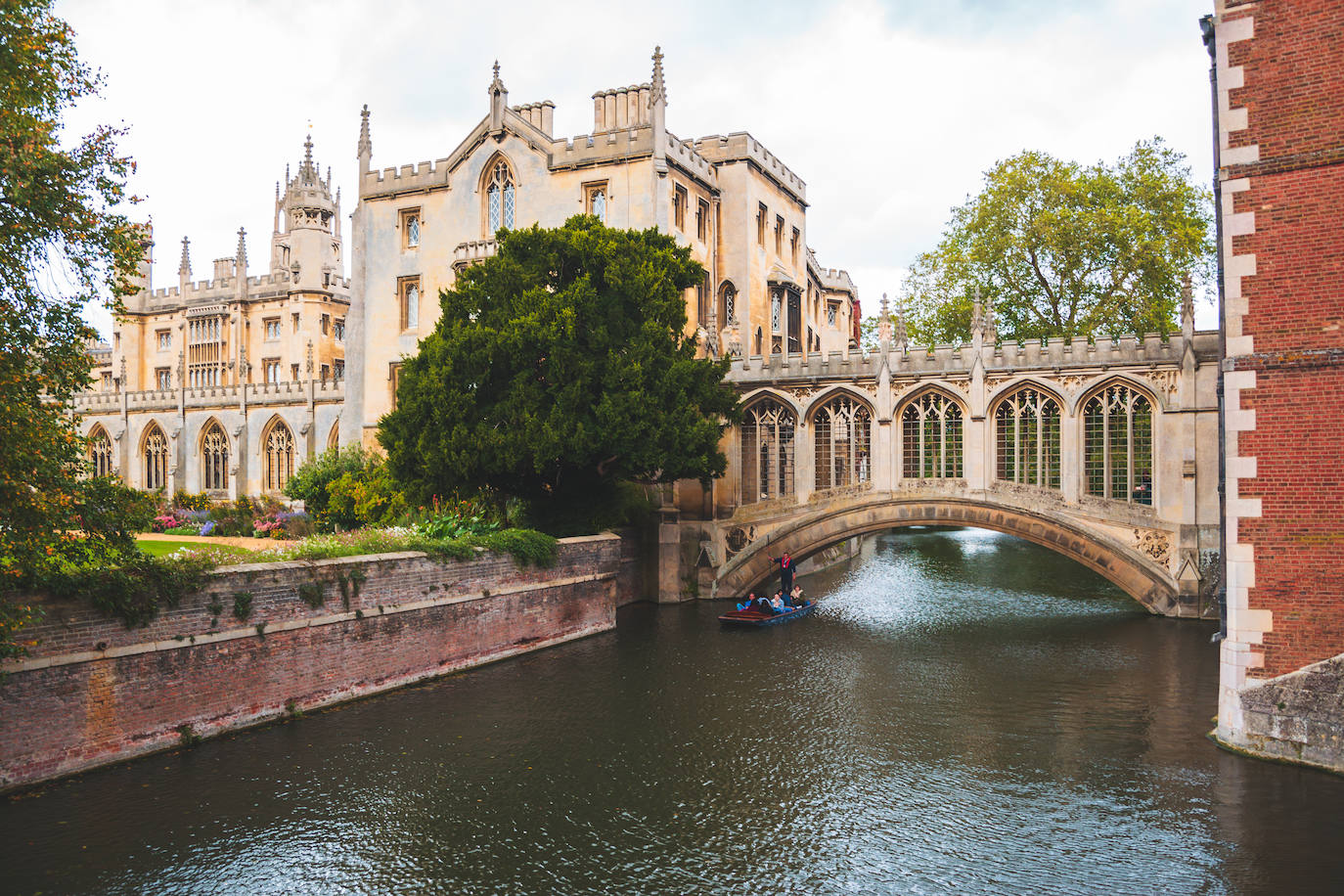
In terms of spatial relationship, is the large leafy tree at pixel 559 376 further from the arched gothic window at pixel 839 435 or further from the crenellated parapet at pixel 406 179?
the crenellated parapet at pixel 406 179

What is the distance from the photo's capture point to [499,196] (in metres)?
34.5

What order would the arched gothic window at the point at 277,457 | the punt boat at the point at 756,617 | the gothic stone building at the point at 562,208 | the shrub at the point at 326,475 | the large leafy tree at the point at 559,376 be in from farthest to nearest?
the arched gothic window at the point at 277,457
the shrub at the point at 326,475
the gothic stone building at the point at 562,208
the punt boat at the point at 756,617
the large leafy tree at the point at 559,376

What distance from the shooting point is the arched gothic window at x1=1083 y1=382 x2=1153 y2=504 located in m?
24.0

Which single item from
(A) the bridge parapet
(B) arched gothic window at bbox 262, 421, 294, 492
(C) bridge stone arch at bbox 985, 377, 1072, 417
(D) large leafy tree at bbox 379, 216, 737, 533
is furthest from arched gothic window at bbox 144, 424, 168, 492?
(C) bridge stone arch at bbox 985, 377, 1072, 417

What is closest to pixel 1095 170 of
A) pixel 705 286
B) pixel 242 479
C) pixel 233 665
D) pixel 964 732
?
pixel 705 286

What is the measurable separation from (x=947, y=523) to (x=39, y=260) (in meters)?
21.8

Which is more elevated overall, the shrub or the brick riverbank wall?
the shrub

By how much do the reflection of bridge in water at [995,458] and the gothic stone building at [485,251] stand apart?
2589 millimetres

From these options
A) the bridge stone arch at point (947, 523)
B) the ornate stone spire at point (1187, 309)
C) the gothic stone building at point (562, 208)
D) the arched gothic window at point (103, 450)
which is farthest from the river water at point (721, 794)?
the arched gothic window at point (103, 450)

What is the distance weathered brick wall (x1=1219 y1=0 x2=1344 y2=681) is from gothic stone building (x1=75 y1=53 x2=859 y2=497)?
52.7ft

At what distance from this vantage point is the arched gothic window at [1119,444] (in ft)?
78.7

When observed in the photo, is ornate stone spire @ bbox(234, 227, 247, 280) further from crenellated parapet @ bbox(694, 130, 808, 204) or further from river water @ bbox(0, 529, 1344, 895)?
river water @ bbox(0, 529, 1344, 895)

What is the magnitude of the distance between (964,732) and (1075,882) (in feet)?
17.5

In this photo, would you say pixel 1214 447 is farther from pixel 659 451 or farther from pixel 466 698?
pixel 466 698
